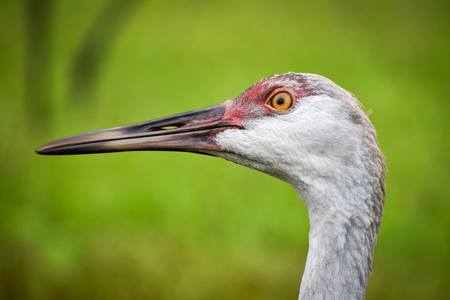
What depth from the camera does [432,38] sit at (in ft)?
25.2

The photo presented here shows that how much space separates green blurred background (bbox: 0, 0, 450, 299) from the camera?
4695 mm

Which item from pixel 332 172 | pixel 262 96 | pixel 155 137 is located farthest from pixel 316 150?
pixel 155 137

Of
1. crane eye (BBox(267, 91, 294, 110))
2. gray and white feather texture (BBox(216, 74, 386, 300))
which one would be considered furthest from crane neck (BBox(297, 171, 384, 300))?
crane eye (BBox(267, 91, 294, 110))

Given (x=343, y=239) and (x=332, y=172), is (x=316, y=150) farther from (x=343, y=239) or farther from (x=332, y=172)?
(x=343, y=239)

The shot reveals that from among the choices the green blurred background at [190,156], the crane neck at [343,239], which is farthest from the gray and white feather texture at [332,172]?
the green blurred background at [190,156]

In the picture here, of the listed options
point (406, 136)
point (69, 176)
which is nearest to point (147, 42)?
point (69, 176)

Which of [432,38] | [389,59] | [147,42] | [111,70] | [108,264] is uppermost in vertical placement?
[432,38]

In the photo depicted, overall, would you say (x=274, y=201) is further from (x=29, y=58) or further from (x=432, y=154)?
(x=29, y=58)

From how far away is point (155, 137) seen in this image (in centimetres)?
195

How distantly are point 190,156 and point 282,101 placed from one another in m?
4.40

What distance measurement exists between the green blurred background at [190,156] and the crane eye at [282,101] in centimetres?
262

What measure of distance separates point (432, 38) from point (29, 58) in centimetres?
737

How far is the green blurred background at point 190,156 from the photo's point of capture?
185 inches

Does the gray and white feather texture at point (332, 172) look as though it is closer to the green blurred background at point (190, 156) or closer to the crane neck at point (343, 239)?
the crane neck at point (343, 239)
